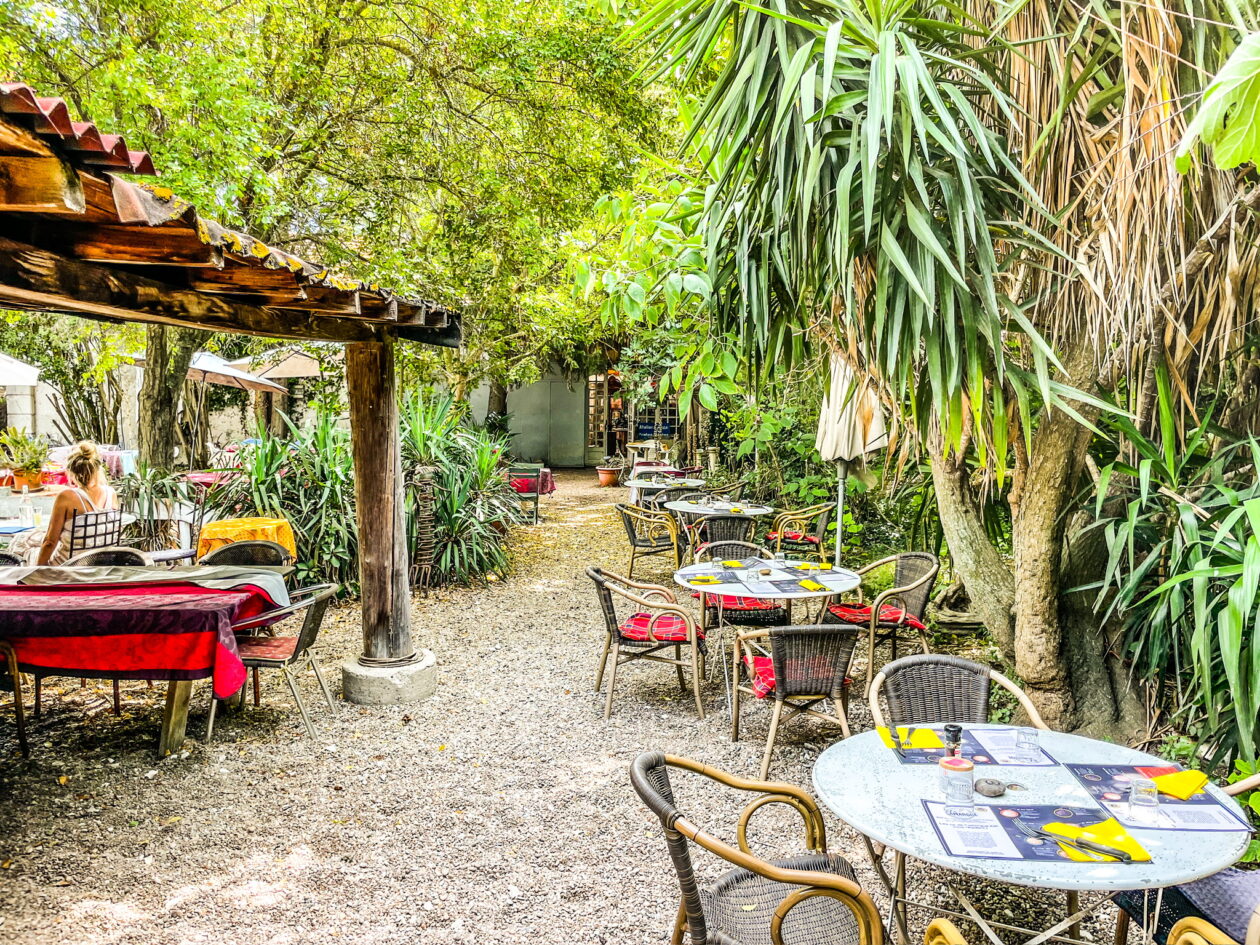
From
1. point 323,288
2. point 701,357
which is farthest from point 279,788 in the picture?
point 701,357

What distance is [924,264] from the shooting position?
249 centimetres

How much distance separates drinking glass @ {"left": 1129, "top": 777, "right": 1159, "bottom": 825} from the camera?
1856 millimetres

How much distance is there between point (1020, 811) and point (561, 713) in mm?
2838

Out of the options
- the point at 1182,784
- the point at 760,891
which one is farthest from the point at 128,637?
the point at 1182,784

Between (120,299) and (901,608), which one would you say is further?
(901,608)

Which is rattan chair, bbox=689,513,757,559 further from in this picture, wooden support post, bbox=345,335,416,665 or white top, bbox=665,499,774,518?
wooden support post, bbox=345,335,416,665

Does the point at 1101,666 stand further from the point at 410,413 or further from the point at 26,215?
the point at 410,413

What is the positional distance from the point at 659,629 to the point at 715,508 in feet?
11.2

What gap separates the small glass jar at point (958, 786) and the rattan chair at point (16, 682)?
12.9 feet

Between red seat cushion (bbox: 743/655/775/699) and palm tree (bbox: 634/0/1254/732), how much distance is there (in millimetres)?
1123

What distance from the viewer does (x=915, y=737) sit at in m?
2.32

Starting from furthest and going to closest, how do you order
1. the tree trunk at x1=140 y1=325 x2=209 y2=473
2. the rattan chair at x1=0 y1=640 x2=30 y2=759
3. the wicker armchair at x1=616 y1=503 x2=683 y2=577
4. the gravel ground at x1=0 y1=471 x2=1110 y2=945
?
the tree trunk at x1=140 y1=325 x2=209 y2=473
the wicker armchair at x1=616 y1=503 x2=683 y2=577
the rattan chair at x1=0 y1=640 x2=30 y2=759
the gravel ground at x1=0 y1=471 x2=1110 y2=945

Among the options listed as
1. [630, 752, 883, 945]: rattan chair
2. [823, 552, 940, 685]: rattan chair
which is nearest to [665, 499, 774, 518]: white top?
[823, 552, 940, 685]: rattan chair

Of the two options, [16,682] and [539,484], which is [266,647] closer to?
[16,682]
